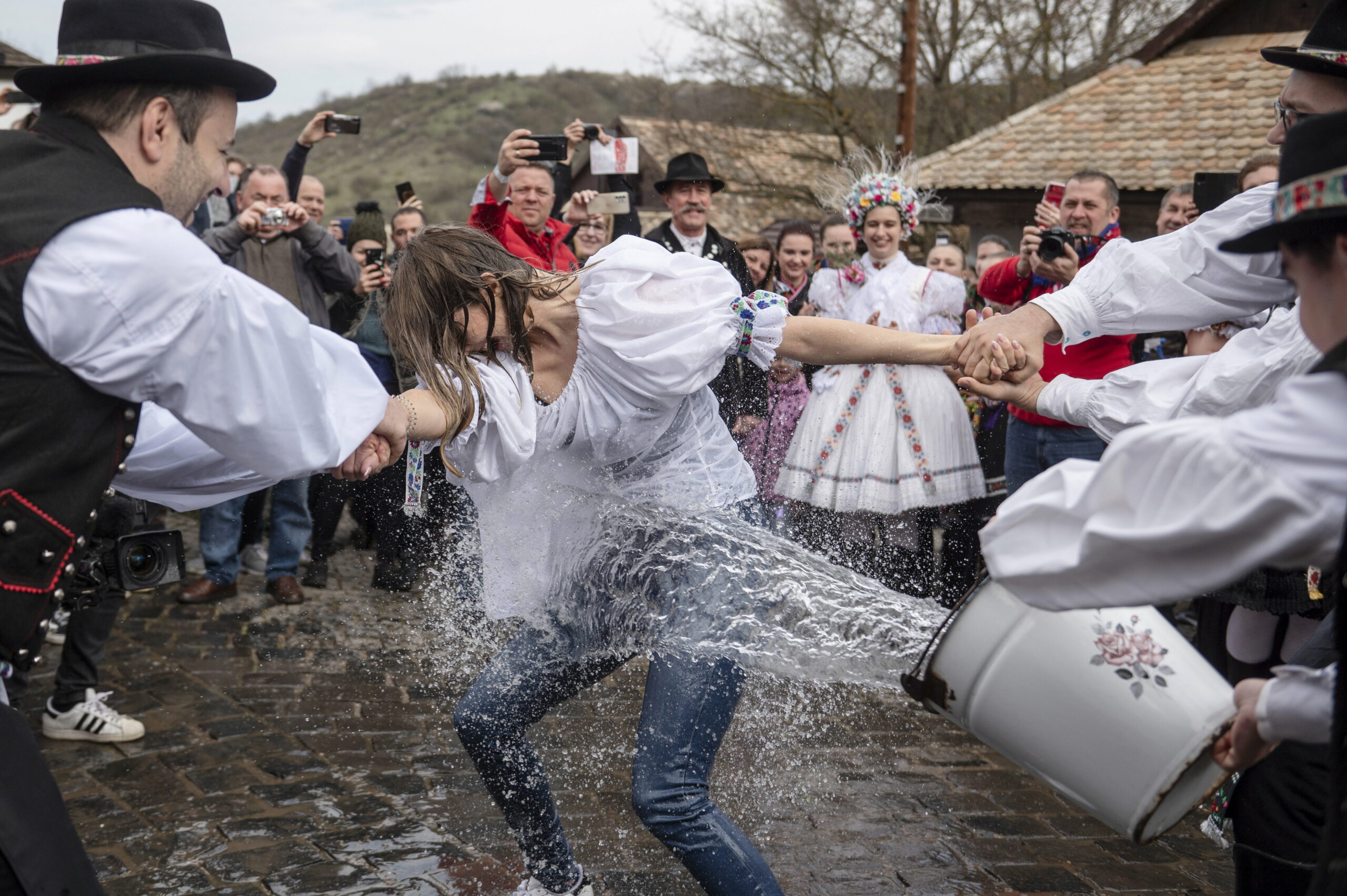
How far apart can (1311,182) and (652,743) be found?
5.60 feet

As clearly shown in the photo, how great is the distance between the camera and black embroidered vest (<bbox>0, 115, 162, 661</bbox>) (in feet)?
5.60

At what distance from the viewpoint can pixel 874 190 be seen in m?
6.37

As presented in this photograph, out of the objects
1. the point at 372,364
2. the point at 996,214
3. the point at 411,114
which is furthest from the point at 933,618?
the point at 411,114

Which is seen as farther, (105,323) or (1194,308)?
(1194,308)

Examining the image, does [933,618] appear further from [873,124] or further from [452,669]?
[873,124]

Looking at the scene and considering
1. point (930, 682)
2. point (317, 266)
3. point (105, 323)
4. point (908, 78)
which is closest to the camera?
point (105, 323)

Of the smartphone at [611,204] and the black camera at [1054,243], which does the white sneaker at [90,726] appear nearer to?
the smartphone at [611,204]

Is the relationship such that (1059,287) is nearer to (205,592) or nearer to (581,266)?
(581,266)

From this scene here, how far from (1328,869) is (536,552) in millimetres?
1919

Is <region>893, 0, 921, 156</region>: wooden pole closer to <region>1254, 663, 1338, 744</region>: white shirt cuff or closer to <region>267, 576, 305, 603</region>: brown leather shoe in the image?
<region>267, 576, 305, 603</region>: brown leather shoe

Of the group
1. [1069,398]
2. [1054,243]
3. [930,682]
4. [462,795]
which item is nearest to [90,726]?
[462,795]

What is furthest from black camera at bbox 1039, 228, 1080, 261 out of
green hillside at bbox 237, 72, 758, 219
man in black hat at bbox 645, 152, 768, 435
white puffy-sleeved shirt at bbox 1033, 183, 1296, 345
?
green hillside at bbox 237, 72, 758, 219

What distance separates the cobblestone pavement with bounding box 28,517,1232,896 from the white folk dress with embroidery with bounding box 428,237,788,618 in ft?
3.42

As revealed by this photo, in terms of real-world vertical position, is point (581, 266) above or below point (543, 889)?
above
